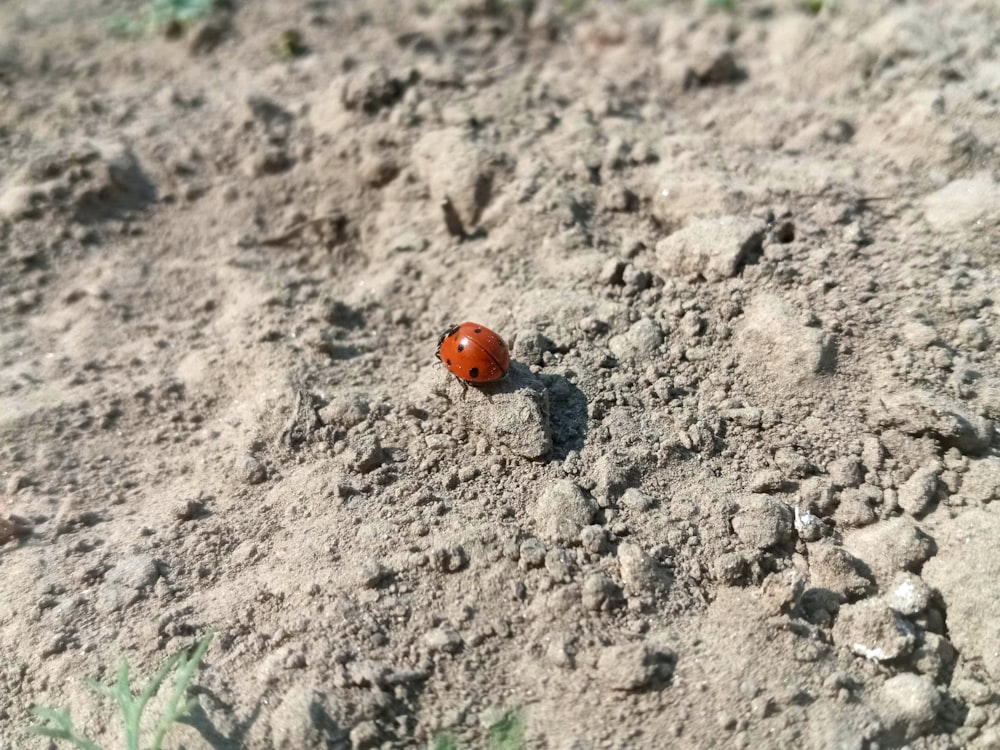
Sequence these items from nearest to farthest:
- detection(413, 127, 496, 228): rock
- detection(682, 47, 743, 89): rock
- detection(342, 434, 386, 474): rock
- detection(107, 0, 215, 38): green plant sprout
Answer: detection(342, 434, 386, 474): rock < detection(413, 127, 496, 228): rock < detection(682, 47, 743, 89): rock < detection(107, 0, 215, 38): green plant sprout

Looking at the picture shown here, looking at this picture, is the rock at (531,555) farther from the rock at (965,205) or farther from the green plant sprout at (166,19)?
the green plant sprout at (166,19)

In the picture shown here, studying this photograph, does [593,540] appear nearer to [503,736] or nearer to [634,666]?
[634,666]

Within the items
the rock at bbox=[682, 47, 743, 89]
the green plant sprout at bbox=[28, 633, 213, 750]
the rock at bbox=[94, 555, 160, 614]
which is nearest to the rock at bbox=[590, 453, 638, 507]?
the green plant sprout at bbox=[28, 633, 213, 750]

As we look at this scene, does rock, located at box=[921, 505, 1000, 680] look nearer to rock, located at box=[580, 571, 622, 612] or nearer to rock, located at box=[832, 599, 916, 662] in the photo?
rock, located at box=[832, 599, 916, 662]

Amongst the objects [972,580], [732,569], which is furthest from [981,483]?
[732,569]

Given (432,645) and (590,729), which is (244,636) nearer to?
(432,645)

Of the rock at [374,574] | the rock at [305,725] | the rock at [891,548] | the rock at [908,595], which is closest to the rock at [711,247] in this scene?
the rock at [891,548]
